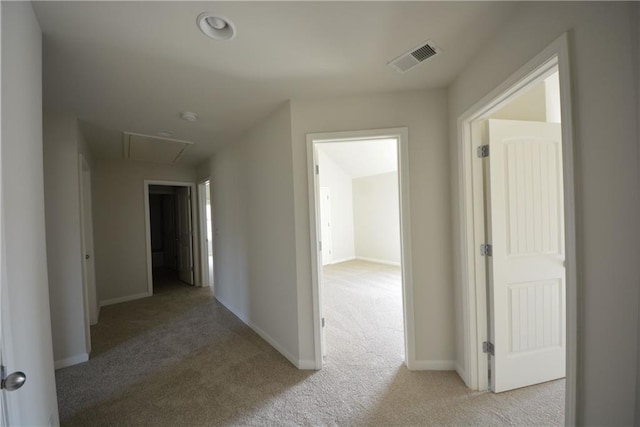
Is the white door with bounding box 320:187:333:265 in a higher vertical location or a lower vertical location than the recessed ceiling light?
→ lower

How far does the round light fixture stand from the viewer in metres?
1.23

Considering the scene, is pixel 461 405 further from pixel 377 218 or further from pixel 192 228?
pixel 377 218

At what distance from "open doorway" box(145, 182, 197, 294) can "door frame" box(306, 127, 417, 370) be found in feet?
11.2

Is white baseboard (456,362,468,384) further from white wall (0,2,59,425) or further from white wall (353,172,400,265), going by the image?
white wall (353,172,400,265)

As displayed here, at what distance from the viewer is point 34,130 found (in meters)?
1.11

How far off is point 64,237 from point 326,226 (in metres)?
5.11

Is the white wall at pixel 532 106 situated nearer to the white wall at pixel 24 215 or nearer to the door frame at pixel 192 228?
the white wall at pixel 24 215

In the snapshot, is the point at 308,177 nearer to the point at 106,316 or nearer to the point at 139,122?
the point at 139,122

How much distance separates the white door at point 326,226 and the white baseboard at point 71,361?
15.8ft

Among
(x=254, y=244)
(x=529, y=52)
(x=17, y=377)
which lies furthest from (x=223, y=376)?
(x=529, y=52)

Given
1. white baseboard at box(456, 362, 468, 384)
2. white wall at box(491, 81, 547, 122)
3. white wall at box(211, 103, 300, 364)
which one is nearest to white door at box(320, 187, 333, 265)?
white wall at box(211, 103, 300, 364)

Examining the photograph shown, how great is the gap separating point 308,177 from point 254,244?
1159 millimetres

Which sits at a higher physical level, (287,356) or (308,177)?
(308,177)

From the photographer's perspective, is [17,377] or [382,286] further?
[382,286]
